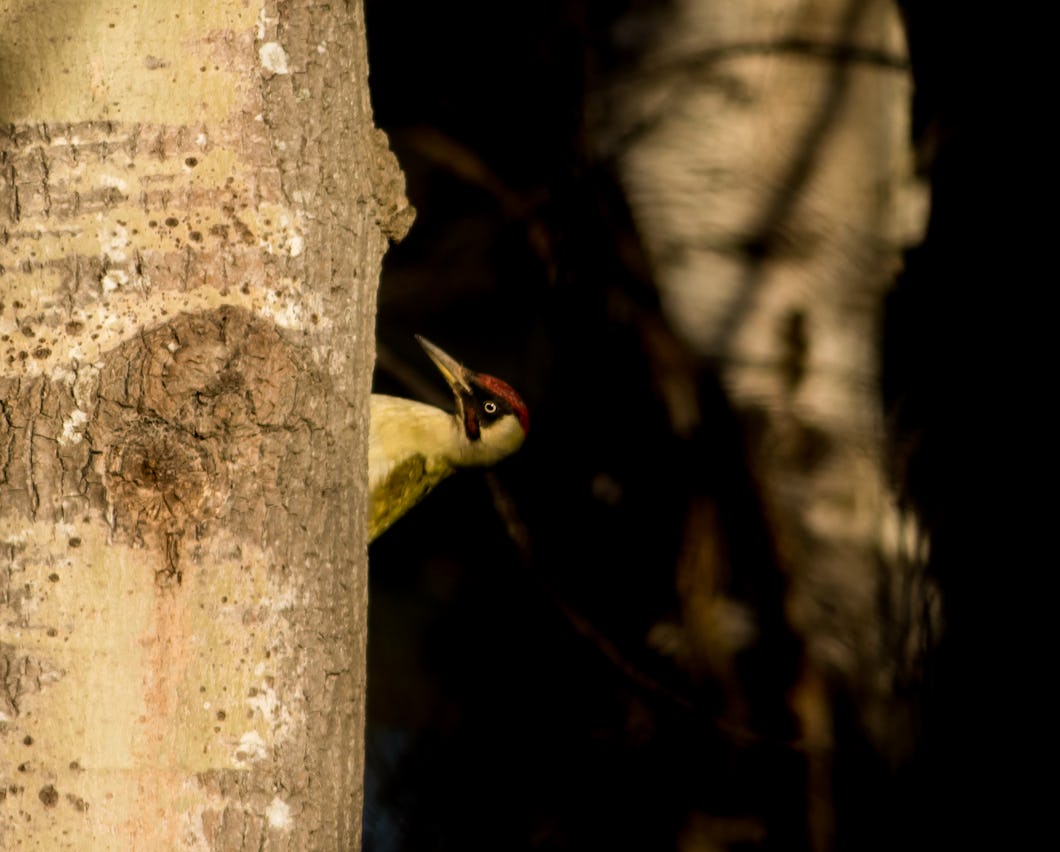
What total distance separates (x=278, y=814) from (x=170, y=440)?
0.35 metres

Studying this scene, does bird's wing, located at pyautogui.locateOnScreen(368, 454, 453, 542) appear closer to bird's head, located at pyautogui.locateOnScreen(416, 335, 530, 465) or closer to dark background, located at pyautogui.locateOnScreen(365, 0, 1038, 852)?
bird's head, located at pyautogui.locateOnScreen(416, 335, 530, 465)

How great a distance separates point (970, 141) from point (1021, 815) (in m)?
2.11

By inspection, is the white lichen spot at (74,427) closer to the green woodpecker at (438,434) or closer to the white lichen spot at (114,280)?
the white lichen spot at (114,280)

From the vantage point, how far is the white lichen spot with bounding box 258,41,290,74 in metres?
1.27

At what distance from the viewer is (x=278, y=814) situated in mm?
1209

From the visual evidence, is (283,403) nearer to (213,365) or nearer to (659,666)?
(213,365)

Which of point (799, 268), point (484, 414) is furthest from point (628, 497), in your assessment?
point (799, 268)

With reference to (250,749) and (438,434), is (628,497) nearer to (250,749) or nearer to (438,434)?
(438,434)

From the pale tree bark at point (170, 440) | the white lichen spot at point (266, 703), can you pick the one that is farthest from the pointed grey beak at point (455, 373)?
the white lichen spot at point (266, 703)

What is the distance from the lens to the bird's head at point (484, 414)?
3.90 m

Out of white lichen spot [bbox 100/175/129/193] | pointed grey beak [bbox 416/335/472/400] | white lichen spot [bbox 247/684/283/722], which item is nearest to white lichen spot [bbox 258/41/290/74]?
white lichen spot [bbox 100/175/129/193]

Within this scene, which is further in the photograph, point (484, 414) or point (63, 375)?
point (484, 414)

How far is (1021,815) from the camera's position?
152 inches

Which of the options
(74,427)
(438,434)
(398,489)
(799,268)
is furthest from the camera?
(438,434)
